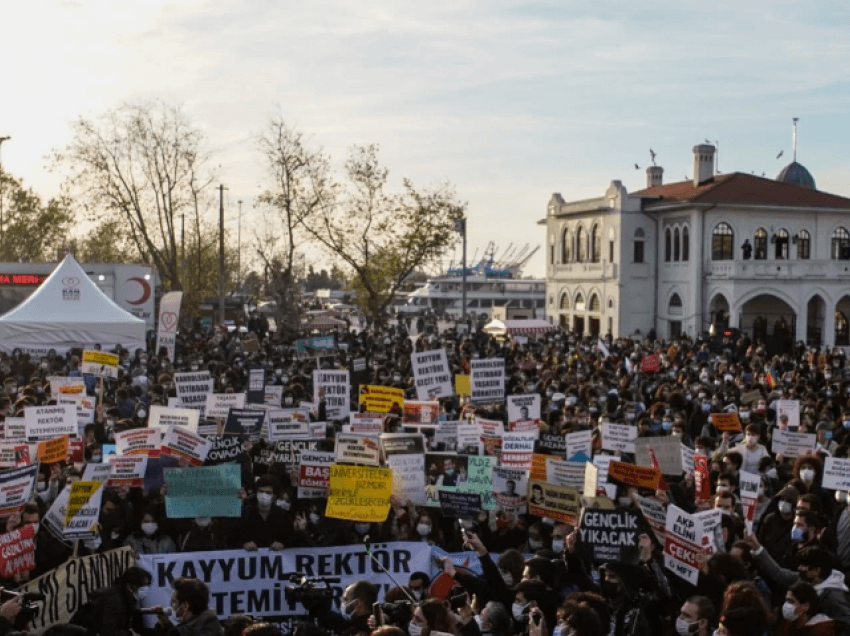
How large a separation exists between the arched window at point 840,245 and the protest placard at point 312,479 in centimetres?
5091

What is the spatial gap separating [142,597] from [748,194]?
169 feet

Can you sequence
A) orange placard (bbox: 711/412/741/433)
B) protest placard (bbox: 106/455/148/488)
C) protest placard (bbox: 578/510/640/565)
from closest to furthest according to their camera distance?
1. protest placard (bbox: 578/510/640/565)
2. protest placard (bbox: 106/455/148/488)
3. orange placard (bbox: 711/412/741/433)

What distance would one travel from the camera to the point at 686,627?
7199 mm

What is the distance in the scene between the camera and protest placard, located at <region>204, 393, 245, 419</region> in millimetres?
17172

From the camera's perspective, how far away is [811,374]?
27625mm

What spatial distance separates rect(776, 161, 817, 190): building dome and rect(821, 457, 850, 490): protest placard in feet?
205

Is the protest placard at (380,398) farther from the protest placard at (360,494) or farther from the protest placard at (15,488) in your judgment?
the protest placard at (15,488)

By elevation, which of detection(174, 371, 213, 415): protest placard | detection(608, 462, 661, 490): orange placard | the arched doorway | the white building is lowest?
detection(608, 462, 661, 490): orange placard

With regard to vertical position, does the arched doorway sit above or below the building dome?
below

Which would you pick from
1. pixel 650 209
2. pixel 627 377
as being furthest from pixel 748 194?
pixel 627 377

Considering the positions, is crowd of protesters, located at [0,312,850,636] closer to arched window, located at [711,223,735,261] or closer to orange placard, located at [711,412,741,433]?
orange placard, located at [711,412,741,433]

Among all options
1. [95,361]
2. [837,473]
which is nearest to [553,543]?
[837,473]

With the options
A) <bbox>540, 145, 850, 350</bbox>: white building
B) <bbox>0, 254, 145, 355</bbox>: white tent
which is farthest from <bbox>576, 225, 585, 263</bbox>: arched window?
<bbox>0, 254, 145, 355</bbox>: white tent

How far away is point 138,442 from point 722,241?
46.5 m
